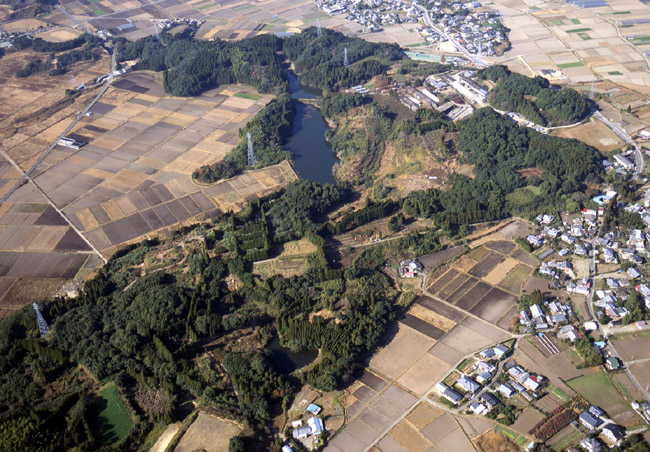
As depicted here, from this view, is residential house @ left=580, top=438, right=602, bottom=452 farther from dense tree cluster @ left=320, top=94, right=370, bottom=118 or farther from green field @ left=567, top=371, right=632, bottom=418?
dense tree cluster @ left=320, top=94, right=370, bottom=118

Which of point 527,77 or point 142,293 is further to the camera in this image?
point 527,77

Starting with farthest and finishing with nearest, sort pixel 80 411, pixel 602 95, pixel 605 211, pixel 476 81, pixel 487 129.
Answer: pixel 476 81 < pixel 602 95 < pixel 487 129 < pixel 605 211 < pixel 80 411

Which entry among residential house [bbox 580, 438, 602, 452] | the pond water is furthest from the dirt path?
residential house [bbox 580, 438, 602, 452]

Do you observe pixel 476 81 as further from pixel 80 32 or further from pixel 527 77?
pixel 80 32

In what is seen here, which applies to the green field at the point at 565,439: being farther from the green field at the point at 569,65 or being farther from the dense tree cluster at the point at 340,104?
the green field at the point at 569,65

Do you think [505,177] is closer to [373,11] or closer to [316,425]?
[316,425]

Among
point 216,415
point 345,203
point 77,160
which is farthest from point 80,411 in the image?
point 77,160
